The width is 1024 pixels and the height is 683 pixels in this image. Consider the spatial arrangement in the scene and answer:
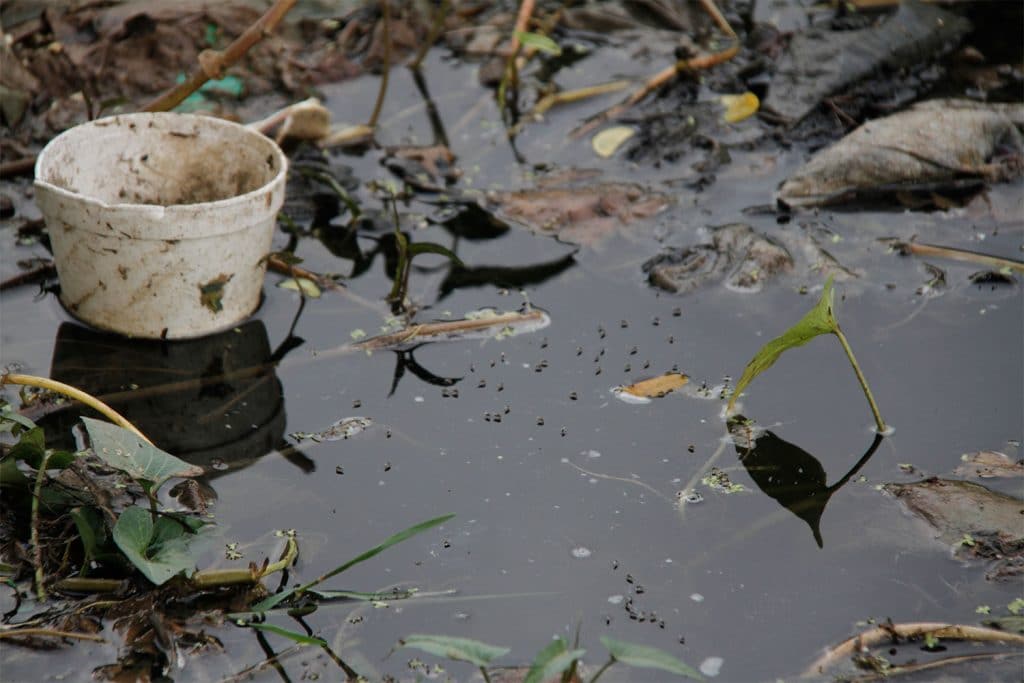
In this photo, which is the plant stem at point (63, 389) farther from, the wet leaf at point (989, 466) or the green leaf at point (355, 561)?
the wet leaf at point (989, 466)

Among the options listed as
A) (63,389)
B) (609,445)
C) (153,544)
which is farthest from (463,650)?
(63,389)

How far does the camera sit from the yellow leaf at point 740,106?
378 cm

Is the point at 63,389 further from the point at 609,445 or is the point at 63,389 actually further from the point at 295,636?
the point at 609,445

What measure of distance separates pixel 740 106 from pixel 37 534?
9.00ft

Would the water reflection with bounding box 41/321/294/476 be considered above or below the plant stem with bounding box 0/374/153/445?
below

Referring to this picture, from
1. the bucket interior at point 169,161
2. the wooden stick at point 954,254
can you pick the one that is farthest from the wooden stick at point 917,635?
the bucket interior at point 169,161

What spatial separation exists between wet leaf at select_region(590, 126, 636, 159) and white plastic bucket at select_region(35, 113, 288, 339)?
122cm

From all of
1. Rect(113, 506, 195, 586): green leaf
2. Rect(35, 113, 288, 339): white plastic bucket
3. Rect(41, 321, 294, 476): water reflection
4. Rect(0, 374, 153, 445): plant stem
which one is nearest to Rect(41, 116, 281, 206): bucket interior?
Rect(35, 113, 288, 339): white plastic bucket

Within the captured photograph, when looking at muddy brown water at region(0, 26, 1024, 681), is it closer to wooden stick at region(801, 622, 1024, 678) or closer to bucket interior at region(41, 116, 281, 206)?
wooden stick at region(801, 622, 1024, 678)

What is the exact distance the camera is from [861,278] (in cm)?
301

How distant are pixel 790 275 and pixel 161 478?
5.95ft

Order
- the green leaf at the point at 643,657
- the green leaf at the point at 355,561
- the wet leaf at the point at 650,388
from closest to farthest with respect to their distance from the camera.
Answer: the green leaf at the point at 643,657 < the green leaf at the point at 355,561 < the wet leaf at the point at 650,388

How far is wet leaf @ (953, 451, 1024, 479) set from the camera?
2.34 metres

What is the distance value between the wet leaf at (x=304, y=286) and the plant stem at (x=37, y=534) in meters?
1.02
